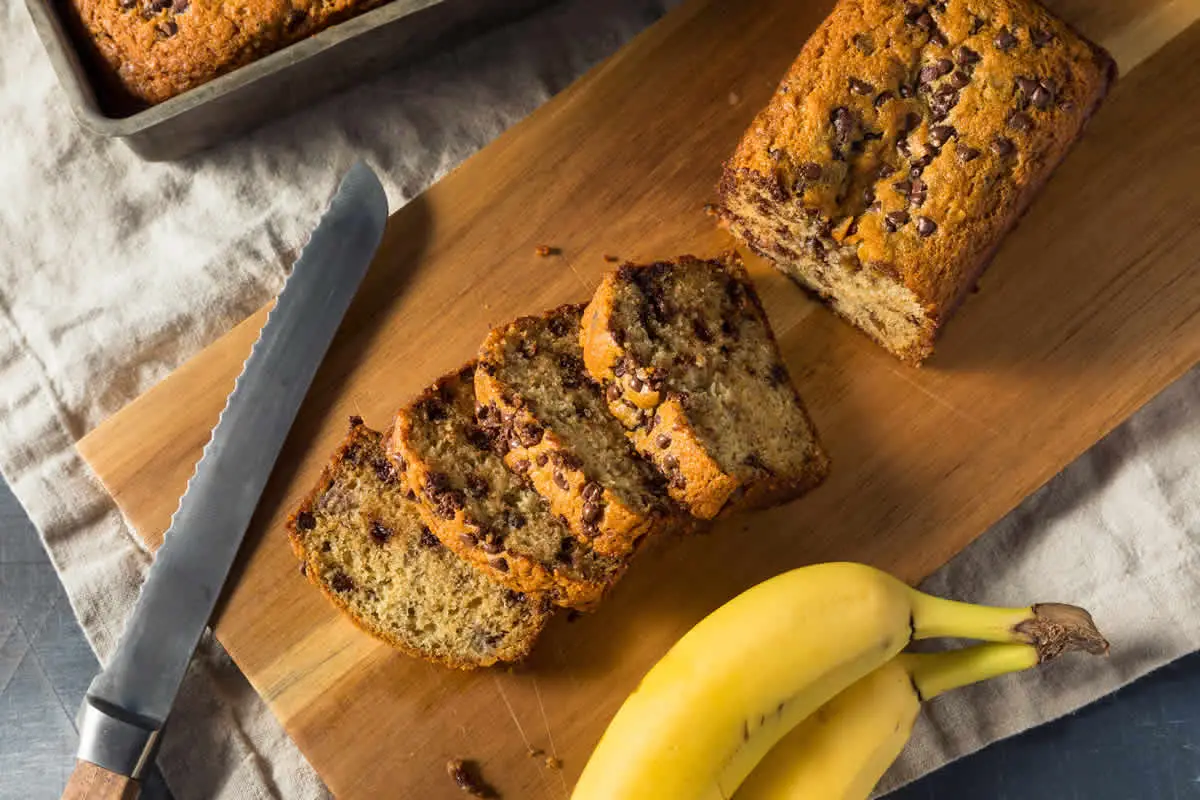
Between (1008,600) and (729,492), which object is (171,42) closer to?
(729,492)

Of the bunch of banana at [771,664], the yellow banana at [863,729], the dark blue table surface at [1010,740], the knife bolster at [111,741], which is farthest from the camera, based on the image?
the dark blue table surface at [1010,740]

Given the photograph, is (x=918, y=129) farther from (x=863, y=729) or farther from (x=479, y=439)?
(x=863, y=729)

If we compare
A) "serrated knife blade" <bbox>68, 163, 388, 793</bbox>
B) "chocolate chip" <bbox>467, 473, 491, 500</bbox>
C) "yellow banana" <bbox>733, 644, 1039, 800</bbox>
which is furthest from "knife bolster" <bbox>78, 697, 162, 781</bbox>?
"yellow banana" <bbox>733, 644, 1039, 800</bbox>

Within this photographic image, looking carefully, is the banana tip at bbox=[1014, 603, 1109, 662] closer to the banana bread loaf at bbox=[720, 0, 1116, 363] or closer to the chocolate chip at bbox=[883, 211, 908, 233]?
the banana bread loaf at bbox=[720, 0, 1116, 363]

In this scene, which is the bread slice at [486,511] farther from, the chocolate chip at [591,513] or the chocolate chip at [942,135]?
the chocolate chip at [942,135]

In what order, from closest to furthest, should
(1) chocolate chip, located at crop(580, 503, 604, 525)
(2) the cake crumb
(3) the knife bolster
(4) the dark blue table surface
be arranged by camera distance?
(1) chocolate chip, located at crop(580, 503, 604, 525), (3) the knife bolster, (2) the cake crumb, (4) the dark blue table surface

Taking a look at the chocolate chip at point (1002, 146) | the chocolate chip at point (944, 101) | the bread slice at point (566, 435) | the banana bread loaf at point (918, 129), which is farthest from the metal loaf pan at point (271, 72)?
the chocolate chip at point (1002, 146)

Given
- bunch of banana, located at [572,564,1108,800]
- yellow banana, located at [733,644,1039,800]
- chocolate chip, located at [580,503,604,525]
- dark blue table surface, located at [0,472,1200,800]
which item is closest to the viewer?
bunch of banana, located at [572,564,1108,800]

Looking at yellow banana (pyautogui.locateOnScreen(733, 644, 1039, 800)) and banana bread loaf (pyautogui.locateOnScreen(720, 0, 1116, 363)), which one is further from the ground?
banana bread loaf (pyautogui.locateOnScreen(720, 0, 1116, 363))
